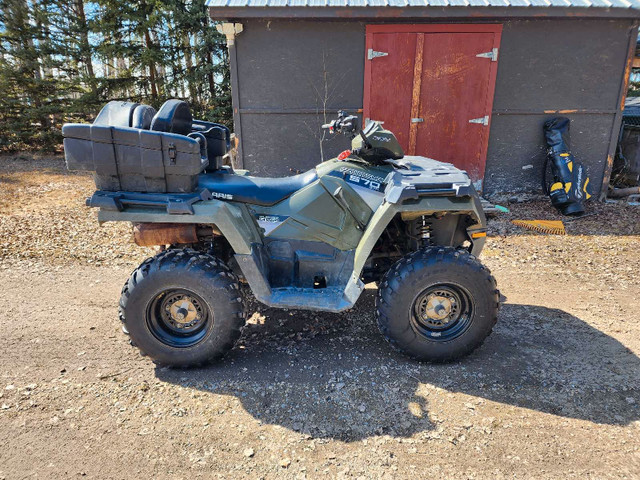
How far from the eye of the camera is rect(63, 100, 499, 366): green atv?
120 inches

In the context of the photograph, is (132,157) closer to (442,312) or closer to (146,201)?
(146,201)

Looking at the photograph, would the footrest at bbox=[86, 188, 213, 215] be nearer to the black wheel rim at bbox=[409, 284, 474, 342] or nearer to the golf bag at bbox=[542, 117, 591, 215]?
the black wheel rim at bbox=[409, 284, 474, 342]

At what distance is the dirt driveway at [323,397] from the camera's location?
2.44 metres

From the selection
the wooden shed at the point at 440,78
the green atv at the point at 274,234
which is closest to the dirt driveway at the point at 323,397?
the green atv at the point at 274,234

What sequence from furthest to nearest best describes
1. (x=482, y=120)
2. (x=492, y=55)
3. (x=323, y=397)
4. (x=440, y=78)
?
1. (x=482, y=120)
2. (x=440, y=78)
3. (x=492, y=55)
4. (x=323, y=397)

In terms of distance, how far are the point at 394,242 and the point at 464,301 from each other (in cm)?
72

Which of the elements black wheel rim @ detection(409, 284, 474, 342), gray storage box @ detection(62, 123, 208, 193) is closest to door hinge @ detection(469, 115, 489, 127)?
black wheel rim @ detection(409, 284, 474, 342)

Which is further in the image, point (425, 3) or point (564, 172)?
point (564, 172)

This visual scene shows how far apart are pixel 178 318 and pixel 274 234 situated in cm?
93

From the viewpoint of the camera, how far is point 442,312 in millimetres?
3250

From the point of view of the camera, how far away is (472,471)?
2.36 meters

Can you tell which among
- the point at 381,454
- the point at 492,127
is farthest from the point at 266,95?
the point at 381,454

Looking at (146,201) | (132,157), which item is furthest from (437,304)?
(132,157)

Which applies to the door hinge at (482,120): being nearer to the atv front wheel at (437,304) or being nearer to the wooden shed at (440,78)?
the wooden shed at (440,78)
